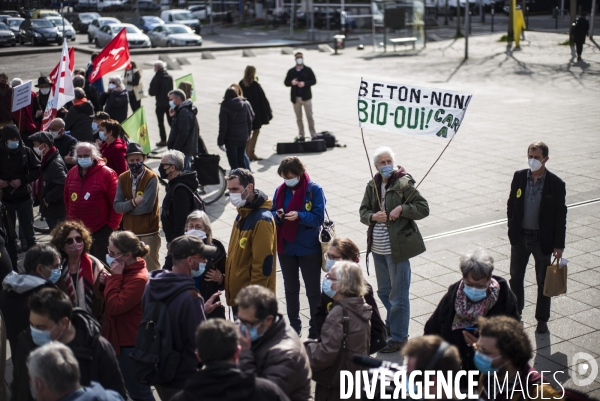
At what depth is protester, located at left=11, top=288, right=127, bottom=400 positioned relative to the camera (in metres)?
4.38

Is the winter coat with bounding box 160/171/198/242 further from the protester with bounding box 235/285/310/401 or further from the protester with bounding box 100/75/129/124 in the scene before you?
the protester with bounding box 100/75/129/124

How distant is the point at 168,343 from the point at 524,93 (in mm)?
18910

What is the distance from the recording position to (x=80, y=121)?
12.0 m

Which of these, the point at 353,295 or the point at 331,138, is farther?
the point at 331,138

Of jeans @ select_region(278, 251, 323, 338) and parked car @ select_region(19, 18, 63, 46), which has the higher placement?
parked car @ select_region(19, 18, 63, 46)

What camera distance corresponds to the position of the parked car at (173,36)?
38.9m

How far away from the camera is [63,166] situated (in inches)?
361

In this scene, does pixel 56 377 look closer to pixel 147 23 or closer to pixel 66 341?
pixel 66 341

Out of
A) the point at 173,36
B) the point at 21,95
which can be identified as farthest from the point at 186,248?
the point at 173,36

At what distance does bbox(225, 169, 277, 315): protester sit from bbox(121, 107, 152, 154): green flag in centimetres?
541

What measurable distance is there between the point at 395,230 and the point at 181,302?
2.60 metres

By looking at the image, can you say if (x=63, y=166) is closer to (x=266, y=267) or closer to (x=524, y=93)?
(x=266, y=267)

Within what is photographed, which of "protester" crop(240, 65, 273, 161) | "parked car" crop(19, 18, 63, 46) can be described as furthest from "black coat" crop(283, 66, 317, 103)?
"parked car" crop(19, 18, 63, 46)

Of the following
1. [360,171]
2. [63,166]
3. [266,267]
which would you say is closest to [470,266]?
[266,267]
